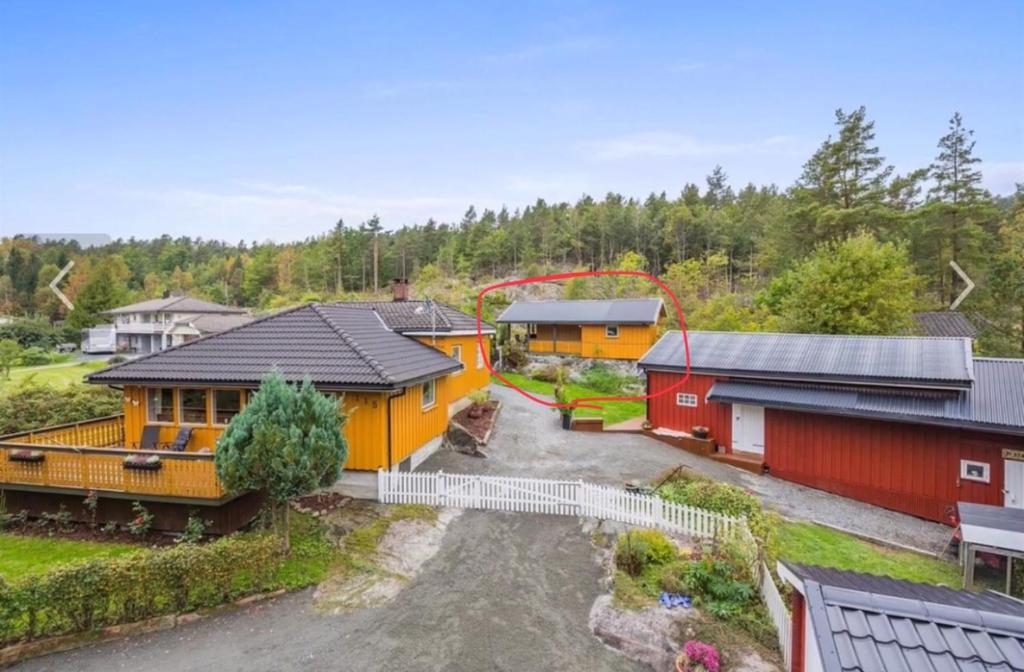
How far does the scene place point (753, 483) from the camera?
48.8 ft

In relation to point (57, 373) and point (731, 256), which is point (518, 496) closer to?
point (57, 373)

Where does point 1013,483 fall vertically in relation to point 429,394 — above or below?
below

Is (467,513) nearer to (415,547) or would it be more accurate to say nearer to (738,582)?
(415,547)

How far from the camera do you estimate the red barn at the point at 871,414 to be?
12438 mm

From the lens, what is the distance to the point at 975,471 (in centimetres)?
1249

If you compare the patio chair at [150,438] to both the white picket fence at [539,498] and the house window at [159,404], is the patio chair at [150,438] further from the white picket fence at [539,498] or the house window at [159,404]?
the white picket fence at [539,498]

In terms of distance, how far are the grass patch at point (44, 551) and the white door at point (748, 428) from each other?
56.6ft

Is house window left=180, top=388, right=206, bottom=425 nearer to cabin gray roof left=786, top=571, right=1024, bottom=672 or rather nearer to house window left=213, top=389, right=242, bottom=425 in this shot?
house window left=213, top=389, right=242, bottom=425

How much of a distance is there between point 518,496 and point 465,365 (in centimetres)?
912

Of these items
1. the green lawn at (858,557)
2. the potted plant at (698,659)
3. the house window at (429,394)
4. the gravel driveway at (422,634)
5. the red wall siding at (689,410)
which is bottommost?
the green lawn at (858,557)

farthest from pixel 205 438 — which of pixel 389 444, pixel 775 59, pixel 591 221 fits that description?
pixel 591 221

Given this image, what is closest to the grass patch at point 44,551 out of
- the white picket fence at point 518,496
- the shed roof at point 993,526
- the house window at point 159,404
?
the house window at point 159,404

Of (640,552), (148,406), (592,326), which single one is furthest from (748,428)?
(148,406)

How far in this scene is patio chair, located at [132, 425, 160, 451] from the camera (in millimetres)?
12005
